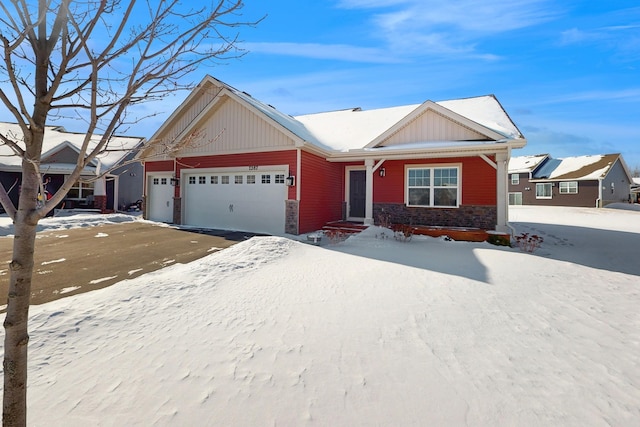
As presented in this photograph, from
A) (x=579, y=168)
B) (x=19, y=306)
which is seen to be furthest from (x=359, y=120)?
(x=579, y=168)

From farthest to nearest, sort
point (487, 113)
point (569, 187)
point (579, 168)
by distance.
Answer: point (579, 168), point (569, 187), point (487, 113)

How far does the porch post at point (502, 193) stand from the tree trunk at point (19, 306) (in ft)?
38.5

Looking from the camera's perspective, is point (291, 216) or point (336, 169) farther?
point (336, 169)

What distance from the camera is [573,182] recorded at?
95.8 feet

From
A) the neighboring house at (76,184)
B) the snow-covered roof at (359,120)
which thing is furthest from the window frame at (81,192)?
the snow-covered roof at (359,120)

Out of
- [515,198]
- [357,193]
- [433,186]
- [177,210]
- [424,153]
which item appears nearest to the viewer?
[424,153]

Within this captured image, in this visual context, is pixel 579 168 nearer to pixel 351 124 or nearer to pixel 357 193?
pixel 351 124

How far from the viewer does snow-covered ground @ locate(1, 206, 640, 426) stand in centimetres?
246

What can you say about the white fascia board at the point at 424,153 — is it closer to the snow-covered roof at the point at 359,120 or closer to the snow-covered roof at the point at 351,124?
the snow-covered roof at the point at 359,120

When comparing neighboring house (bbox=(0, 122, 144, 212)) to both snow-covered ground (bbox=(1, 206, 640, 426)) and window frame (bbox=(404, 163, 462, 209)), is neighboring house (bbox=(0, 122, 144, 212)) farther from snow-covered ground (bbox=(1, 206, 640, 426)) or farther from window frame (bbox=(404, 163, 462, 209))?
snow-covered ground (bbox=(1, 206, 640, 426))

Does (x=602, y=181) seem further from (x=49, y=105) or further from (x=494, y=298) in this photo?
(x=49, y=105)

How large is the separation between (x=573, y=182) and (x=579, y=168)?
218 cm

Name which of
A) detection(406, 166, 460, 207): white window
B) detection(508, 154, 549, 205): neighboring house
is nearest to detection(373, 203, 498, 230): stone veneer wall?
detection(406, 166, 460, 207): white window

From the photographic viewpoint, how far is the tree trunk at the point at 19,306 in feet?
5.49
